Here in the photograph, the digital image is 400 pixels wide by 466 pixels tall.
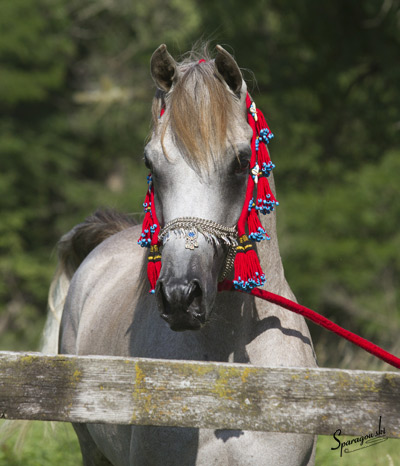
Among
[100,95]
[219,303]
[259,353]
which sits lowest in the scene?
[259,353]

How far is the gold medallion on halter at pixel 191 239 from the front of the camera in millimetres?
2498

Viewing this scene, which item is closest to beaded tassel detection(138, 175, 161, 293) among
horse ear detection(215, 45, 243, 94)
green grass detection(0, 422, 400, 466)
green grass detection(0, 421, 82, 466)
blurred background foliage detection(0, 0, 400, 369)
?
horse ear detection(215, 45, 243, 94)

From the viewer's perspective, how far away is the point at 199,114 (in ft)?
8.87

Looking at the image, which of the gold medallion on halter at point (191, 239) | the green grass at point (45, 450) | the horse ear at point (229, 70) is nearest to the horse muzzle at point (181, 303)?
the gold medallion on halter at point (191, 239)

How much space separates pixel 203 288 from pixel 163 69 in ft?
3.33

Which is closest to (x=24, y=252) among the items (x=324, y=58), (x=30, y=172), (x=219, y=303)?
(x=30, y=172)

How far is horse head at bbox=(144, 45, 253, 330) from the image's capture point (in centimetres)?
247

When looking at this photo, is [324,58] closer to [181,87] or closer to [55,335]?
[55,335]

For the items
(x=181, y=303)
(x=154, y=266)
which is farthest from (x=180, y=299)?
(x=154, y=266)

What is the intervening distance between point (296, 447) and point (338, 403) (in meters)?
0.73

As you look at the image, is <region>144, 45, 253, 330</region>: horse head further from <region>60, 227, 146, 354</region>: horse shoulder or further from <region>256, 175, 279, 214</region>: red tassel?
<region>60, 227, 146, 354</region>: horse shoulder

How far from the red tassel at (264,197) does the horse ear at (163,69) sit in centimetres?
56

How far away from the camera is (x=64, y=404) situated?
85.7 inches

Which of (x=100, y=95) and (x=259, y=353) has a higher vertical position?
(x=100, y=95)
